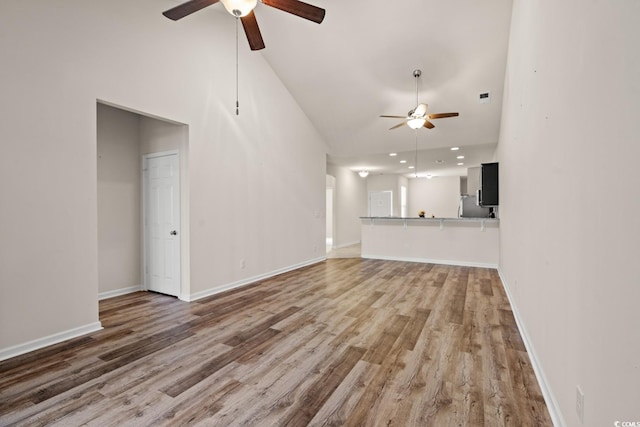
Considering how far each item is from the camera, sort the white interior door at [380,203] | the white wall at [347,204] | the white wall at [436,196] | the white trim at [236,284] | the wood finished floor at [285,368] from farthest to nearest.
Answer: the white wall at [436,196], the white interior door at [380,203], the white wall at [347,204], the white trim at [236,284], the wood finished floor at [285,368]

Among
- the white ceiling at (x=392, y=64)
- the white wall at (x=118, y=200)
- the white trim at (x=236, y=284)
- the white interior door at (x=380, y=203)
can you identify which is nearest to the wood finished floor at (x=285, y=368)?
the white trim at (x=236, y=284)

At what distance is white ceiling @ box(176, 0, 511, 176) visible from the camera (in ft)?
13.3

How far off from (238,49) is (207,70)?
79 cm

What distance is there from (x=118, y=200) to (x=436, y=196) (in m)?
11.6

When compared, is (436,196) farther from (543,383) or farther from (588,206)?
(588,206)

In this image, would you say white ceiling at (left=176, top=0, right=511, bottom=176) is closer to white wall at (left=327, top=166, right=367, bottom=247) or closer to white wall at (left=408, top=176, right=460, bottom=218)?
white wall at (left=327, top=166, right=367, bottom=247)

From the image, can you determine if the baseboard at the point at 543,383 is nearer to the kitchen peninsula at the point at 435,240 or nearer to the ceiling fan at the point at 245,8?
the ceiling fan at the point at 245,8

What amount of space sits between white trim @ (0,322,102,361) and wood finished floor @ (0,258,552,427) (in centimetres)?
8

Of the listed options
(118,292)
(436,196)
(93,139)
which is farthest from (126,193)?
(436,196)

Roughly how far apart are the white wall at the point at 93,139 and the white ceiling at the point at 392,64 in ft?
2.69

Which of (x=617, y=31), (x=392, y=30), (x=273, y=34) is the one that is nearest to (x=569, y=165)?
(x=617, y=31)

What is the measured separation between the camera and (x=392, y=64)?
16.0 ft

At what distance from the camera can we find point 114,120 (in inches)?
Answer: 164

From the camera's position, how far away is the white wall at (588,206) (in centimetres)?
91
